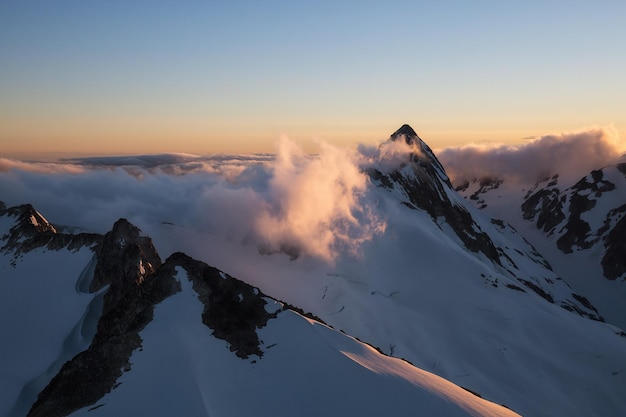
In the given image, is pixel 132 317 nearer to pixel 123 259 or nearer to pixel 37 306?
pixel 123 259

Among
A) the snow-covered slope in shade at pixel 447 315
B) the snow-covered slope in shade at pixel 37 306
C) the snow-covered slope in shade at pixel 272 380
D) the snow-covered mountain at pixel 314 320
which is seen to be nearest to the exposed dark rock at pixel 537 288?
the snow-covered mountain at pixel 314 320

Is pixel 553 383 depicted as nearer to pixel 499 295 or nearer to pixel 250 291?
pixel 499 295

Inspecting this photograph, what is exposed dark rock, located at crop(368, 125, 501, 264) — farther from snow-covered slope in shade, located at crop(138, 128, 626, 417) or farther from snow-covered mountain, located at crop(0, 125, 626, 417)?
snow-covered slope in shade, located at crop(138, 128, 626, 417)

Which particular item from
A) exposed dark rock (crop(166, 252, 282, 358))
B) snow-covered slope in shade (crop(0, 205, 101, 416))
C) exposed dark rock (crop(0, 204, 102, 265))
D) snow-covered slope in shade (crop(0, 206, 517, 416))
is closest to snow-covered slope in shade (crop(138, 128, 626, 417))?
exposed dark rock (crop(0, 204, 102, 265))

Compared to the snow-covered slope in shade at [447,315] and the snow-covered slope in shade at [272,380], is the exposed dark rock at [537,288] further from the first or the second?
the snow-covered slope in shade at [272,380]

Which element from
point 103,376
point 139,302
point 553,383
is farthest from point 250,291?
point 553,383

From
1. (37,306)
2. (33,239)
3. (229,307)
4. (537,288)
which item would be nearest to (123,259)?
(37,306)
